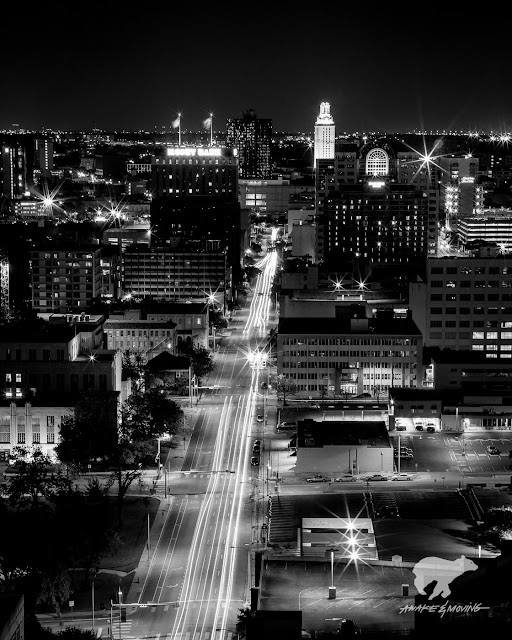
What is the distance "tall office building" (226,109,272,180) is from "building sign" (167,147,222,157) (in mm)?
68158

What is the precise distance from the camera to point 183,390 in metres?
57.9

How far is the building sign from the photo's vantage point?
388 ft

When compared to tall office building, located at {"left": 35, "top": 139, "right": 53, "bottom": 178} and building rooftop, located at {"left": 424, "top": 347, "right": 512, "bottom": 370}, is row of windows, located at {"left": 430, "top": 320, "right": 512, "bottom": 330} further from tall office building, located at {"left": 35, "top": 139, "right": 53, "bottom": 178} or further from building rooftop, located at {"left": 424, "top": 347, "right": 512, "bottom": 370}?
tall office building, located at {"left": 35, "top": 139, "right": 53, "bottom": 178}

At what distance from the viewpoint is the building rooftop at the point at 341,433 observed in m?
45.9

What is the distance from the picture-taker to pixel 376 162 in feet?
370


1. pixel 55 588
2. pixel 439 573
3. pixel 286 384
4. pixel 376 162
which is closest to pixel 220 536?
pixel 55 588

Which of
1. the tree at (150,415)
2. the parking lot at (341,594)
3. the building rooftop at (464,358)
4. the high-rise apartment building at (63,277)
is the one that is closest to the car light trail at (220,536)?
the tree at (150,415)

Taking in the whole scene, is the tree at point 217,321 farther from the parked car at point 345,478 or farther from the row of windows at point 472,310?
the parked car at point 345,478

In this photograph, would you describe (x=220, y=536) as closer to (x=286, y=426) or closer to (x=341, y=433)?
(x=341, y=433)

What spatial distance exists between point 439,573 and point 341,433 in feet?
80.8

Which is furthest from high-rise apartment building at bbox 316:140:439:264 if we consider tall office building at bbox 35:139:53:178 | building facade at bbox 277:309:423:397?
tall office building at bbox 35:139:53:178

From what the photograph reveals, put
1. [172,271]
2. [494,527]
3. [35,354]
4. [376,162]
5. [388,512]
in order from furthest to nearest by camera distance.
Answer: [376,162]
[172,271]
[35,354]
[388,512]
[494,527]

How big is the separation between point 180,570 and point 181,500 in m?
6.80

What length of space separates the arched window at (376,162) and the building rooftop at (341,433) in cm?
6574
